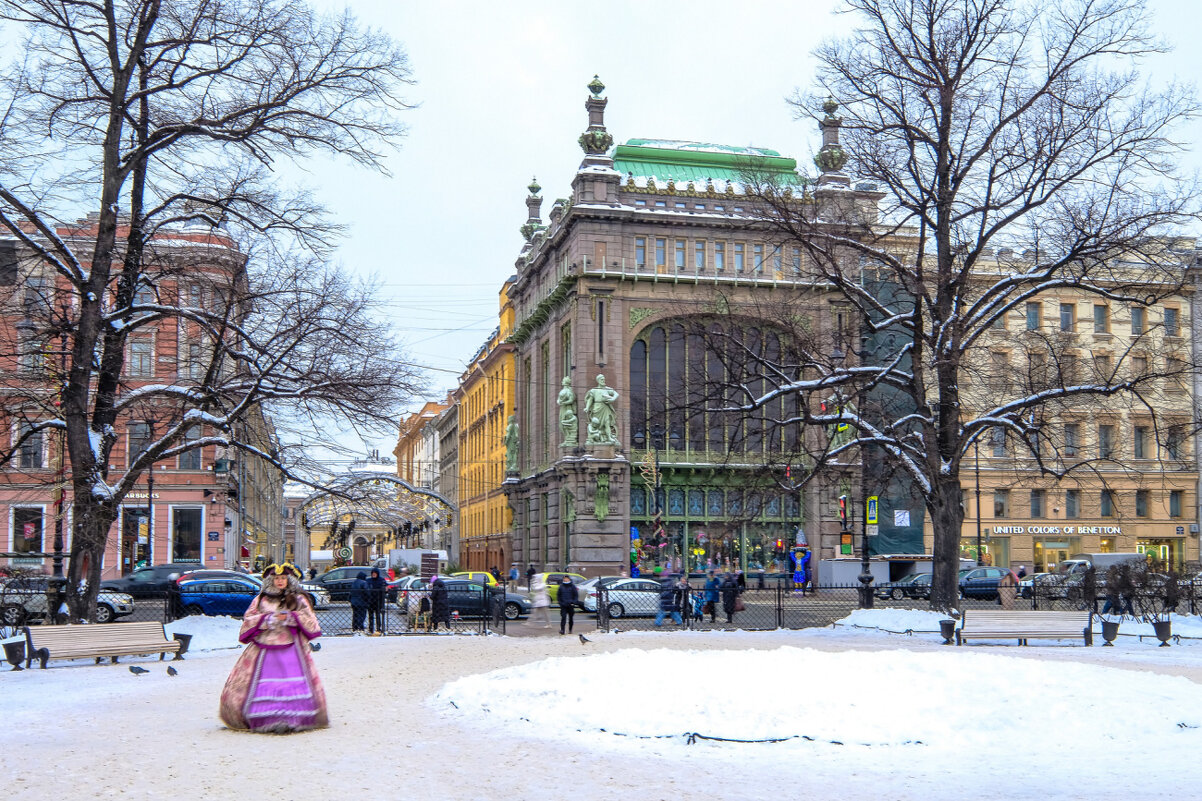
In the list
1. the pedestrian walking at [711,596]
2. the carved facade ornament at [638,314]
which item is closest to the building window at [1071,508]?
the carved facade ornament at [638,314]

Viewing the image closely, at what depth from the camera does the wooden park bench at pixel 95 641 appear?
65.4 ft

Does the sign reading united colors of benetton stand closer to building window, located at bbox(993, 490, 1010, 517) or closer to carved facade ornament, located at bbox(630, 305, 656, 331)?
building window, located at bbox(993, 490, 1010, 517)

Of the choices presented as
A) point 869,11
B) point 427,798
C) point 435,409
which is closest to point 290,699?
point 427,798

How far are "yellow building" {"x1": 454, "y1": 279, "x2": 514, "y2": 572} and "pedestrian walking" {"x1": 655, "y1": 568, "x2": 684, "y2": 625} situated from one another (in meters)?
37.1

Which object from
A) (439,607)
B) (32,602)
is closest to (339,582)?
(32,602)

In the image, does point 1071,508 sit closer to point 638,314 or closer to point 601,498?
point 638,314

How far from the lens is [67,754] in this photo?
11.5 metres

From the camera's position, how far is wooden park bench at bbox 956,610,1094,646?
23234mm

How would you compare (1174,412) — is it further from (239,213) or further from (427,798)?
(427,798)

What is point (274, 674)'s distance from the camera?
12.6m

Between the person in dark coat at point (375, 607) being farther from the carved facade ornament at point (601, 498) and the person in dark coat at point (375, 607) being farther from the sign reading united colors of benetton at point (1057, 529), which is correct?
the sign reading united colors of benetton at point (1057, 529)

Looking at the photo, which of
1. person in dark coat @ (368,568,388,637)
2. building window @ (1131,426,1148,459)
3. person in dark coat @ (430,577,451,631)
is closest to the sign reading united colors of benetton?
building window @ (1131,426,1148,459)

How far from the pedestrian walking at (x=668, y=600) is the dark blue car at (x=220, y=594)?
11.9m

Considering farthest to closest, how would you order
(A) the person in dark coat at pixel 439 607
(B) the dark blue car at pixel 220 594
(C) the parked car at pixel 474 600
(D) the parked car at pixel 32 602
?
(B) the dark blue car at pixel 220 594 → (C) the parked car at pixel 474 600 → (A) the person in dark coat at pixel 439 607 → (D) the parked car at pixel 32 602
